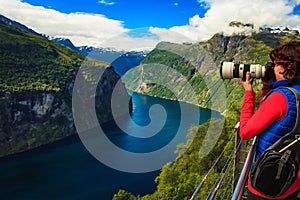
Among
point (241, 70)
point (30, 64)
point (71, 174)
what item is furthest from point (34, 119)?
point (241, 70)

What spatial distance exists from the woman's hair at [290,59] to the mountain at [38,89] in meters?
92.7

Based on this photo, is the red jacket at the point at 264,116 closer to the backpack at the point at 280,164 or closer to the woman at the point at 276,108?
the woman at the point at 276,108

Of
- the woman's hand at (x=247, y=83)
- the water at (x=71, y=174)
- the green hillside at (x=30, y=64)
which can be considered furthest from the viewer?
the green hillside at (x=30, y=64)

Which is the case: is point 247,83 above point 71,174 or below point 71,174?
above

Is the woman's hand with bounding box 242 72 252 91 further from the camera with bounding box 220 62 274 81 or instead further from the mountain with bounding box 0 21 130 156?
the mountain with bounding box 0 21 130 156

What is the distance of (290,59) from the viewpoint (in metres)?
2.88

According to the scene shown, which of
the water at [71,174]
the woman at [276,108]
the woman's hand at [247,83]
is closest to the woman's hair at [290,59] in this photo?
the woman at [276,108]

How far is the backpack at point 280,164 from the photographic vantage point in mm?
2607

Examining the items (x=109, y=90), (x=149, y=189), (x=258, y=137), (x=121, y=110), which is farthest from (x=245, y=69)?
(x=109, y=90)

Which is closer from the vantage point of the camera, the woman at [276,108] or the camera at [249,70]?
the woman at [276,108]

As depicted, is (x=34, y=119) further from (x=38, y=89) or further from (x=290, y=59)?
(x=290, y=59)

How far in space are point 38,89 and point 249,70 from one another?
112m

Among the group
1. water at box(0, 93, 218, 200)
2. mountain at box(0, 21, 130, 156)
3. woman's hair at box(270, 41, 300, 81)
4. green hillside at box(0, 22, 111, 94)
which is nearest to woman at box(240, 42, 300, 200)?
woman's hair at box(270, 41, 300, 81)

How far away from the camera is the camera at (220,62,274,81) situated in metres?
3.16
